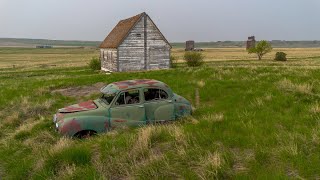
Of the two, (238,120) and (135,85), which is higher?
(135,85)

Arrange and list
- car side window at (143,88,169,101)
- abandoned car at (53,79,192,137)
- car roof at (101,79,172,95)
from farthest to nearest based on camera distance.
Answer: car side window at (143,88,169,101)
car roof at (101,79,172,95)
abandoned car at (53,79,192,137)

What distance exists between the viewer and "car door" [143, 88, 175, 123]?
9281mm

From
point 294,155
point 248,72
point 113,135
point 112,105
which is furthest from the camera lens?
point 248,72

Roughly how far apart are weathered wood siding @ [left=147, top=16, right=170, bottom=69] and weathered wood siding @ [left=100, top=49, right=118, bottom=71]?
3549 mm

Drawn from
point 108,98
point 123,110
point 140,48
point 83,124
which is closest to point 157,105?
point 123,110

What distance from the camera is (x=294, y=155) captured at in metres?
5.55

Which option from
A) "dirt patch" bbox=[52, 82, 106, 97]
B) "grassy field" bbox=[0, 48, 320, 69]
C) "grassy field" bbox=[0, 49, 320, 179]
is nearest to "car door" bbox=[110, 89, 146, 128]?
"grassy field" bbox=[0, 49, 320, 179]

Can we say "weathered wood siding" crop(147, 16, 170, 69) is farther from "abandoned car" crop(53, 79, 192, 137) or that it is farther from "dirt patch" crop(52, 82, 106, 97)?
"abandoned car" crop(53, 79, 192, 137)

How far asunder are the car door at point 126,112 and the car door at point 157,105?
0.20 metres

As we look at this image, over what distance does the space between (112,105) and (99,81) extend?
1006cm

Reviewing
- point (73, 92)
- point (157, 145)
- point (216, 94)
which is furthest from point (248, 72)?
point (157, 145)

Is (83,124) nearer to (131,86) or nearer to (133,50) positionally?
(131,86)

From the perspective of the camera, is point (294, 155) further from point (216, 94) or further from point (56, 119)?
point (216, 94)

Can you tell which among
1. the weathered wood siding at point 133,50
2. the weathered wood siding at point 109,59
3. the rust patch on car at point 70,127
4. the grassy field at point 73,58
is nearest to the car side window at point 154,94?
the rust patch on car at point 70,127
